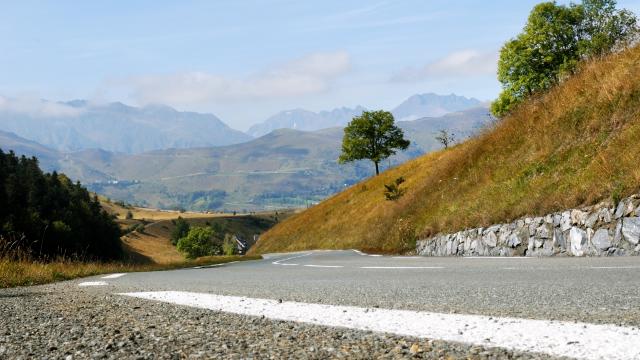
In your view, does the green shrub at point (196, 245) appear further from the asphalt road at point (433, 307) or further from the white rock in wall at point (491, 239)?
the asphalt road at point (433, 307)

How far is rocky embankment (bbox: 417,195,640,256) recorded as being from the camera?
14.3 m

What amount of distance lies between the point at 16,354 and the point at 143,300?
3.31 metres

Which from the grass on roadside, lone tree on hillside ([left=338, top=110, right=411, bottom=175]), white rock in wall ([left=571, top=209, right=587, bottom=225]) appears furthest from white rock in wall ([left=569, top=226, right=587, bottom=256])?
lone tree on hillside ([left=338, top=110, right=411, bottom=175])

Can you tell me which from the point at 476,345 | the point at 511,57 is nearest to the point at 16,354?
the point at 476,345

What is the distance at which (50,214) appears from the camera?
251 ft

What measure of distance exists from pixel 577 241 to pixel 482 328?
1349 cm

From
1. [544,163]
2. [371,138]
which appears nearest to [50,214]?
[371,138]

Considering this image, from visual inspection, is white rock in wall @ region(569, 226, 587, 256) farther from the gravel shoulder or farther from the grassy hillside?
the gravel shoulder

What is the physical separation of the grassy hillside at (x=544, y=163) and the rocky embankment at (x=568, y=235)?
46 centimetres

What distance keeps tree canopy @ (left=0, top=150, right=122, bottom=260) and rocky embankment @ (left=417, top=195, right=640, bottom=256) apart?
4664 cm

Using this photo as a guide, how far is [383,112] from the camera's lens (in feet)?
288

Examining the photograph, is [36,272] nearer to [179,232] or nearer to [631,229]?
[631,229]

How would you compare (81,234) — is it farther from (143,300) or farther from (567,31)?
(143,300)

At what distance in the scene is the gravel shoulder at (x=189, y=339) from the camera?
341 centimetres
